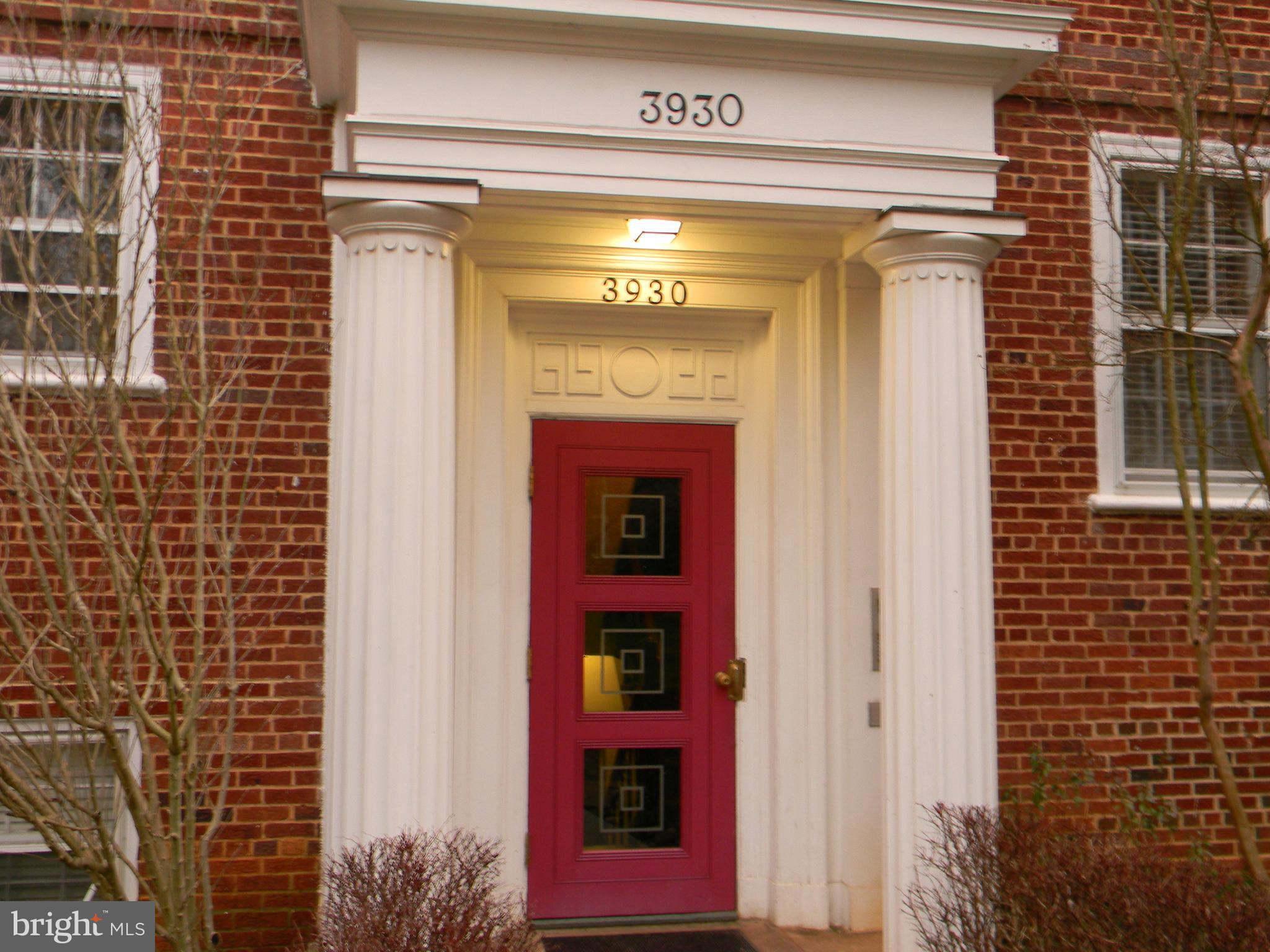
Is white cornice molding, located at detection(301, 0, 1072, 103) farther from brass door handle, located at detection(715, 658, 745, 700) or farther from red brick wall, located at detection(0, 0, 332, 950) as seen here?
brass door handle, located at detection(715, 658, 745, 700)

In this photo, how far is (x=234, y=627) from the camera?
4992 millimetres

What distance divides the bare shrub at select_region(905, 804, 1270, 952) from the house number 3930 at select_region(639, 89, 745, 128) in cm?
277

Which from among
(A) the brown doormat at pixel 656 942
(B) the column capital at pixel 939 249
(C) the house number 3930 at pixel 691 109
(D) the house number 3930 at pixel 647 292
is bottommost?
(A) the brown doormat at pixel 656 942

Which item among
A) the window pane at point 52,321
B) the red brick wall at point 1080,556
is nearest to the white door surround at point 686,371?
the red brick wall at point 1080,556

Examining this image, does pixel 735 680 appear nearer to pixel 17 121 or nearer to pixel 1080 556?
pixel 1080 556

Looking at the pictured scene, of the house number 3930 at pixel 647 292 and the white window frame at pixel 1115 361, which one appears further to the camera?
the white window frame at pixel 1115 361

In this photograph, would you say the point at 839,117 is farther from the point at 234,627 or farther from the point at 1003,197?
the point at 234,627

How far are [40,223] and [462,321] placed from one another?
182 centimetres

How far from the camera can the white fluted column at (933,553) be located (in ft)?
15.3

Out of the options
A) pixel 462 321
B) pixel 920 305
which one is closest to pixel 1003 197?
pixel 920 305

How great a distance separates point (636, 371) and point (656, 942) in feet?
8.53

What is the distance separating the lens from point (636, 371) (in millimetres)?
5824

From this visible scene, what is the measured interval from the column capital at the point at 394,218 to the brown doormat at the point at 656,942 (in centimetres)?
301

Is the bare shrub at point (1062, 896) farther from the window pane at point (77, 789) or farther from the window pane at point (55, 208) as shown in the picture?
the window pane at point (55, 208)
